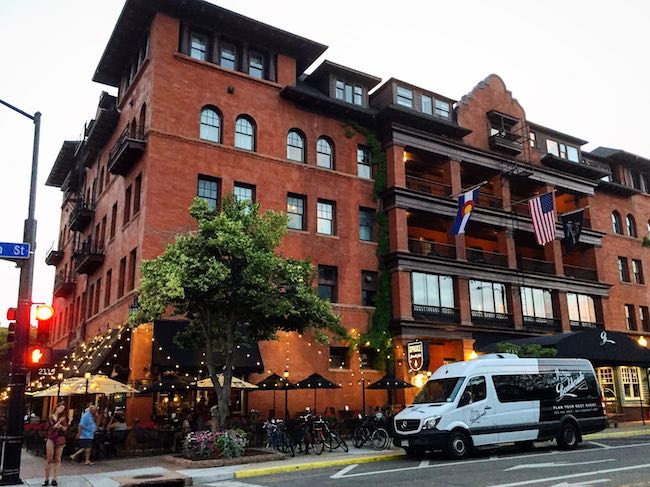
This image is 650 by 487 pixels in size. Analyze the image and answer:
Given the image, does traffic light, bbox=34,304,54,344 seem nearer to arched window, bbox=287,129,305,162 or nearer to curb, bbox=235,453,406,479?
curb, bbox=235,453,406,479

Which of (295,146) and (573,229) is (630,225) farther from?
(295,146)

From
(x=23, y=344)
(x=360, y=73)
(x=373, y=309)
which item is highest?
(x=360, y=73)

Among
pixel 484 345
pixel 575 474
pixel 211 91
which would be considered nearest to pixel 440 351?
pixel 484 345

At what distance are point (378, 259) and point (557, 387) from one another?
43.4 feet

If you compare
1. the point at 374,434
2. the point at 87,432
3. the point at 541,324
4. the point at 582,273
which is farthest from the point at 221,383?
the point at 582,273

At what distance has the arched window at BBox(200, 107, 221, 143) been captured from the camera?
2758 centimetres

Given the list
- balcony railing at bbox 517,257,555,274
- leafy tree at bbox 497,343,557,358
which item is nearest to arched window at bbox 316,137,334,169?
leafy tree at bbox 497,343,557,358

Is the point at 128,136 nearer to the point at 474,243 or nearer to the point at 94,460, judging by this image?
the point at 94,460

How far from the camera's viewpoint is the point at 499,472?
13.6m

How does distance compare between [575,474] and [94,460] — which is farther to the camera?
[94,460]

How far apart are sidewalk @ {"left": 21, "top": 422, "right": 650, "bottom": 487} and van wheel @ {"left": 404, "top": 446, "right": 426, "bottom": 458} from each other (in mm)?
467

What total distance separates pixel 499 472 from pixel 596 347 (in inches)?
669

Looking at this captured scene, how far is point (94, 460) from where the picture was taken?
19.0 meters

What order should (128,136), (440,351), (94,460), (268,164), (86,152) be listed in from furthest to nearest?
(86,152) → (440,351) → (268,164) → (128,136) → (94,460)
